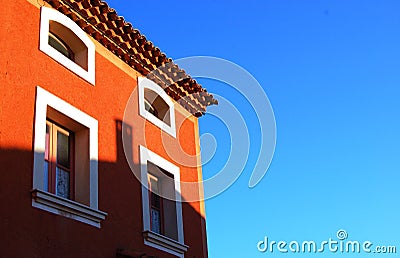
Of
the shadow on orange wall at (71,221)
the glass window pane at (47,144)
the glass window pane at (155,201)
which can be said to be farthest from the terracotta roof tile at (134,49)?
the glass window pane at (155,201)

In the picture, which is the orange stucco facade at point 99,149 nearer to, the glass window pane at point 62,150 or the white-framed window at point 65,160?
the white-framed window at point 65,160

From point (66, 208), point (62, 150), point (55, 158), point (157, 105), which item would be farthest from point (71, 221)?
point (157, 105)

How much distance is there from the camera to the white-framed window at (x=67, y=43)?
9.38m

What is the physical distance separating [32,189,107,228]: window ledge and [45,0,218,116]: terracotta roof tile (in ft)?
10.2

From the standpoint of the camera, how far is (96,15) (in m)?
10.5

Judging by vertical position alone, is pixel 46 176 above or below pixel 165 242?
above

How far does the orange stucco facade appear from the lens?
25.8 ft

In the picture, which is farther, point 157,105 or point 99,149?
point 157,105

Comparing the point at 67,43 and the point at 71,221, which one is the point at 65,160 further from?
the point at 67,43

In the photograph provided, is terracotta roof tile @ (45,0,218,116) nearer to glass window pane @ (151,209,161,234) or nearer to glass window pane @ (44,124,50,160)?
glass window pane @ (44,124,50,160)

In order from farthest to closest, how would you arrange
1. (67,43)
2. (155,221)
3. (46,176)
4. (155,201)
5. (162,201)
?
(162,201), (155,201), (155,221), (67,43), (46,176)

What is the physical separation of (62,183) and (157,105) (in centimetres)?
368

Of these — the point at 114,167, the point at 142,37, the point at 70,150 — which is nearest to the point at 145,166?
the point at 114,167

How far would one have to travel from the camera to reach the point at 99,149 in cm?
971
